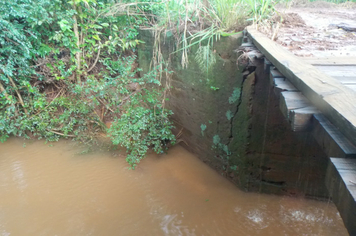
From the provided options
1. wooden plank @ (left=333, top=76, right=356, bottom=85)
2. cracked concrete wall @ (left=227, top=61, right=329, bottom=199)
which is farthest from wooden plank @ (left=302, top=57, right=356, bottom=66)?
cracked concrete wall @ (left=227, top=61, right=329, bottom=199)

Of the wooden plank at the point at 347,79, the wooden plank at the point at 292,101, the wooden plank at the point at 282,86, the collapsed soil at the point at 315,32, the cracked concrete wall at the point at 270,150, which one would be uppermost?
the collapsed soil at the point at 315,32

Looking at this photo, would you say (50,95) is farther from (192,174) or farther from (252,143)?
(252,143)

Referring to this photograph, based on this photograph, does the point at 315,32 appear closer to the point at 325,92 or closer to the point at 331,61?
the point at 331,61

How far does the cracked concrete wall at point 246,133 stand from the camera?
9.82 feet

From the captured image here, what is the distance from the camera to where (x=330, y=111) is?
3.99ft

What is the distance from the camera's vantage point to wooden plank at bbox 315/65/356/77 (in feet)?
6.03

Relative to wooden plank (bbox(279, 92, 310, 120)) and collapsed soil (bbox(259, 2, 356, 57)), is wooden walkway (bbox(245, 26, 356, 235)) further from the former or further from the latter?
collapsed soil (bbox(259, 2, 356, 57))

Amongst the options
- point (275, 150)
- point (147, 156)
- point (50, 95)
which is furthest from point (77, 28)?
point (275, 150)

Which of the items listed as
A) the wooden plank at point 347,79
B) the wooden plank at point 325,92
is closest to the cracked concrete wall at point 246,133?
the wooden plank at point 325,92

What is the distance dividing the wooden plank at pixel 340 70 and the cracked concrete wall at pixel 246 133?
87 cm

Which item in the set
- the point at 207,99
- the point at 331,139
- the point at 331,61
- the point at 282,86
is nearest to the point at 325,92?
the point at 331,139

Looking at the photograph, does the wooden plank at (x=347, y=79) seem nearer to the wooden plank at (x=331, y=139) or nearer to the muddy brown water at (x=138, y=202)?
the wooden plank at (x=331, y=139)

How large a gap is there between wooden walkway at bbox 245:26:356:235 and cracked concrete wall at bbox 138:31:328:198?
96 centimetres

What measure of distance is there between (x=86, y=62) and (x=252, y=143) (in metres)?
3.50
